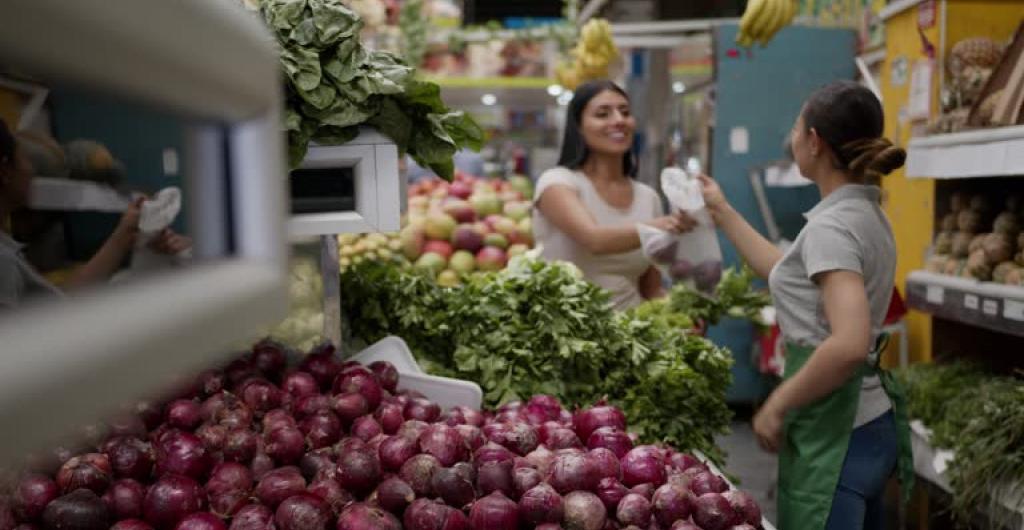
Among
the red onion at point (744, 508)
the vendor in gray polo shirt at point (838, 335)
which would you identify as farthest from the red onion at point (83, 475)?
Answer: the vendor in gray polo shirt at point (838, 335)

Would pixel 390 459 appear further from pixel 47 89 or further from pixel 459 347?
pixel 47 89

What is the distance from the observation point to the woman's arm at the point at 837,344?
210 centimetres

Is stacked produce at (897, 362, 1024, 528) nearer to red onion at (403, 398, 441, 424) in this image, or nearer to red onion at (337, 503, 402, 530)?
red onion at (403, 398, 441, 424)

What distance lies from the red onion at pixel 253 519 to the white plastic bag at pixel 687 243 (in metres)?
1.65

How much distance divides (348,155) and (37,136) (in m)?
1.67

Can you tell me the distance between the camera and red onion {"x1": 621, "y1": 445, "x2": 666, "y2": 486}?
1.57 meters

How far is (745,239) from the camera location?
259cm

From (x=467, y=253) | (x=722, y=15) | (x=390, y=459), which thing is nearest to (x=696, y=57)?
(x=722, y=15)

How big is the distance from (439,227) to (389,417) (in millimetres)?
2938

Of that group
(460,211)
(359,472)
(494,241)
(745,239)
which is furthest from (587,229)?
(359,472)

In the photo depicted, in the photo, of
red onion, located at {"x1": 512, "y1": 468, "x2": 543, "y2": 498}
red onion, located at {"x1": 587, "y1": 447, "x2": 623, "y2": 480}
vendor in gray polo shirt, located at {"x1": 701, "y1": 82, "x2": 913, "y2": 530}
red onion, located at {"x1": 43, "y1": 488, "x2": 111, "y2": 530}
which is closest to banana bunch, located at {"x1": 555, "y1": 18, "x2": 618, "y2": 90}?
vendor in gray polo shirt, located at {"x1": 701, "y1": 82, "x2": 913, "y2": 530}

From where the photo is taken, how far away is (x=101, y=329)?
26 cm

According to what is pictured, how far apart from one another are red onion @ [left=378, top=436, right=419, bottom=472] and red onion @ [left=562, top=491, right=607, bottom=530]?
29 centimetres

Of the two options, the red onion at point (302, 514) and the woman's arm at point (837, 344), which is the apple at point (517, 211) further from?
the red onion at point (302, 514)
